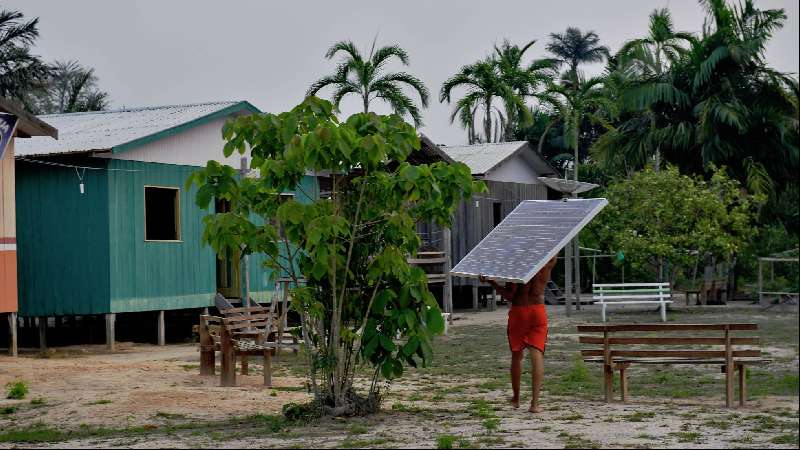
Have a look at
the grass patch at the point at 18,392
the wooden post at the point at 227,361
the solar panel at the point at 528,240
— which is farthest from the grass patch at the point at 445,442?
the grass patch at the point at 18,392

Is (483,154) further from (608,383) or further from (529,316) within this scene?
(529,316)

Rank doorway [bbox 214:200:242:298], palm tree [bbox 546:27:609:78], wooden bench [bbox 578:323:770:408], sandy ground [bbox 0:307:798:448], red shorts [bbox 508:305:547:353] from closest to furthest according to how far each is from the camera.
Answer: sandy ground [bbox 0:307:798:448]
red shorts [bbox 508:305:547:353]
wooden bench [bbox 578:323:770:408]
doorway [bbox 214:200:242:298]
palm tree [bbox 546:27:609:78]

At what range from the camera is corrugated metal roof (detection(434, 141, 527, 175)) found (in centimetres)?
3200

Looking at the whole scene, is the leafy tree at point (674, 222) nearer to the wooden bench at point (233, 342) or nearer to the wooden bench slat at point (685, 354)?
the wooden bench at point (233, 342)

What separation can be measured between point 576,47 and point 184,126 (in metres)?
44.7

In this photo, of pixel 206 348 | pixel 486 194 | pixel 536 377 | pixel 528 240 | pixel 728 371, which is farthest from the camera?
pixel 486 194

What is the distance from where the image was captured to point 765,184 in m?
31.3

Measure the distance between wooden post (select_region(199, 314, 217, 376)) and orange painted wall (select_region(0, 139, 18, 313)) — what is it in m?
4.63

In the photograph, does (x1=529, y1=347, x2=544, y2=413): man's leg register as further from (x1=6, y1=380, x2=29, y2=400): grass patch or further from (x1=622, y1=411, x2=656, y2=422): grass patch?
(x1=6, y1=380, x2=29, y2=400): grass patch

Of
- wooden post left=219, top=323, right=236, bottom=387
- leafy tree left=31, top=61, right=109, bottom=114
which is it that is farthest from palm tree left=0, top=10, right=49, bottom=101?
wooden post left=219, top=323, right=236, bottom=387

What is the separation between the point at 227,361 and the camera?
1477cm

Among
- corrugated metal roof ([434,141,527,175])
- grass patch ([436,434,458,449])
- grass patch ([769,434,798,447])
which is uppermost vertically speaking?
corrugated metal roof ([434,141,527,175])

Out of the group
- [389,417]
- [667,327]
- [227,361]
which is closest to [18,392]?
[227,361]

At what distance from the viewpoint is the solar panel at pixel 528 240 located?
1130 cm
